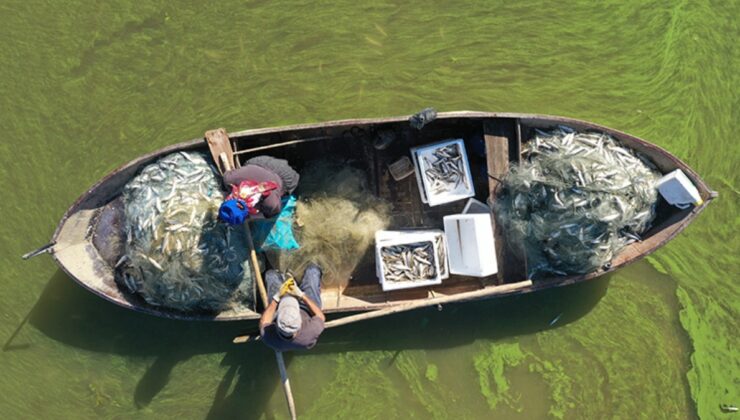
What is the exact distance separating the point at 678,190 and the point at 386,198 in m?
2.57

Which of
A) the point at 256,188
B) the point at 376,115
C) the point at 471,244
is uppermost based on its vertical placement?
the point at 256,188

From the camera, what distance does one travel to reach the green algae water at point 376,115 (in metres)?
5.22

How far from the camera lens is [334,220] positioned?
4.72m

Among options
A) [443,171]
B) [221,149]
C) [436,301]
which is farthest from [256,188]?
[436,301]

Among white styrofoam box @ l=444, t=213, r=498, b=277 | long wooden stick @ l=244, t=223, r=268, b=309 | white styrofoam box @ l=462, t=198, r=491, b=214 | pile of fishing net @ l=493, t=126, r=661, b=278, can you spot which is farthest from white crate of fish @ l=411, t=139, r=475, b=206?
long wooden stick @ l=244, t=223, r=268, b=309

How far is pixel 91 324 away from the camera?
5.22m

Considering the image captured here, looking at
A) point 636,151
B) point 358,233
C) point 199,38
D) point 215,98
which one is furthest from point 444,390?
point 199,38

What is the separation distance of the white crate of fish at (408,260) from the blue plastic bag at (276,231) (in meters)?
0.81

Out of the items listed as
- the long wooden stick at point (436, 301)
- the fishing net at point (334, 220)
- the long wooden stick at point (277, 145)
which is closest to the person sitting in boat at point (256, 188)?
the long wooden stick at point (277, 145)

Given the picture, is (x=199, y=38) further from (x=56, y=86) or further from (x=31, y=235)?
(x=31, y=235)

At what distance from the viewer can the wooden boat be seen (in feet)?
14.7

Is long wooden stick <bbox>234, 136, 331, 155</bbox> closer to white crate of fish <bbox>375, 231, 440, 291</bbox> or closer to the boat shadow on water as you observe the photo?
white crate of fish <bbox>375, 231, 440, 291</bbox>

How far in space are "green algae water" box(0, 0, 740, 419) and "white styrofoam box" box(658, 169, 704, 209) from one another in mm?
1012

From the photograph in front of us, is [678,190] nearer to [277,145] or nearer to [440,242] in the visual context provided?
[440,242]
